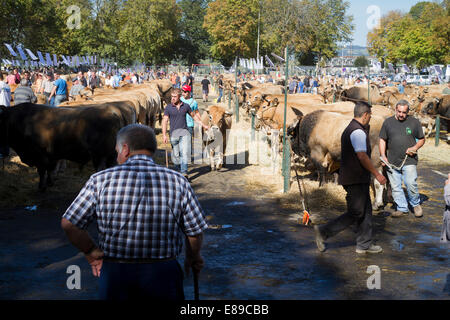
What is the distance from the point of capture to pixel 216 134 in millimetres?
13922

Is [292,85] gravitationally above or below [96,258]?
below

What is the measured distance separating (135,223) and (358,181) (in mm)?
4297

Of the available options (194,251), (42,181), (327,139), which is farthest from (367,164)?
(42,181)

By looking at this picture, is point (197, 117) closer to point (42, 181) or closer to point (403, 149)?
point (42, 181)

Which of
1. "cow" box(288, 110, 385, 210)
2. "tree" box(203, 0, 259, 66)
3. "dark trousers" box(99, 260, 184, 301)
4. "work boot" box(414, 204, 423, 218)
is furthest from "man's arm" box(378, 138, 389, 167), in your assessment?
"tree" box(203, 0, 259, 66)

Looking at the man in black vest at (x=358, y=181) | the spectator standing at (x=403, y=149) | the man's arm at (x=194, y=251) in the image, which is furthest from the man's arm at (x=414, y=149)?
the man's arm at (x=194, y=251)

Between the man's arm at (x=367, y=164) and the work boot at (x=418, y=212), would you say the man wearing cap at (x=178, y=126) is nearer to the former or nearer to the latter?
the work boot at (x=418, y=212)

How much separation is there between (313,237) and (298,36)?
75300 mm

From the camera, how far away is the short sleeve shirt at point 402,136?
376 inches

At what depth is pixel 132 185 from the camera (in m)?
3.53

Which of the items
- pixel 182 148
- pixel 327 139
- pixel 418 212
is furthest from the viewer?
pixel 182 148

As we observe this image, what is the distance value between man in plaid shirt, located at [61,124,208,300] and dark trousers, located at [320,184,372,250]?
4.07 metres

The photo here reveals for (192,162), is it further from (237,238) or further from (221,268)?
(221,268)

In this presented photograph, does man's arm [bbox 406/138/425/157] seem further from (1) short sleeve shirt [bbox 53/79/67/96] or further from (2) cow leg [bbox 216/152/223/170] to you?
(1) short sleeve shirt [bbox 53/79/67/96]
